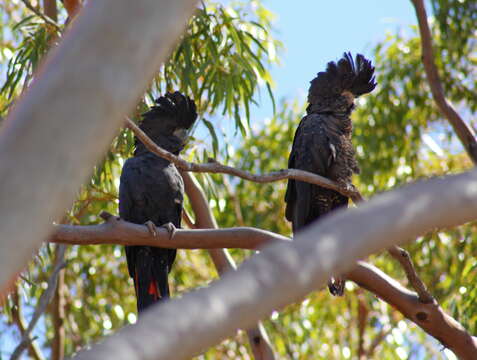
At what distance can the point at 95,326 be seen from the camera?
579 cm

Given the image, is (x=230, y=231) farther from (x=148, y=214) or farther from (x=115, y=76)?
(x=115, y=76)

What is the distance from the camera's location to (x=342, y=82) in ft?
12.4

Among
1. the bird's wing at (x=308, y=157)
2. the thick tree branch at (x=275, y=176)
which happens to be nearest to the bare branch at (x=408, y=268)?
the thick tree branch at (x=275, y=176)

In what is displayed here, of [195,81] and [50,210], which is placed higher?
[195,81]

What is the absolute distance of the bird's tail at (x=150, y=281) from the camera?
3625 mm

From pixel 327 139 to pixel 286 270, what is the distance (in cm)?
250

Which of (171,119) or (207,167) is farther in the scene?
(171,119)

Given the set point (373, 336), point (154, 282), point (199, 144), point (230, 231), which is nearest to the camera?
point (230, 231)

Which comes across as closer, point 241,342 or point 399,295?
point 399,295

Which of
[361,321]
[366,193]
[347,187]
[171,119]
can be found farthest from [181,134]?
[361,321]

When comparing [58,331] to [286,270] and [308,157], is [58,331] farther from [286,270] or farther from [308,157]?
[286,270]

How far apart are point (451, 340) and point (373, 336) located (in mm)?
3584

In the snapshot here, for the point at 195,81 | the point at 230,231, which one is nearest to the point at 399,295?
the point at 230,231

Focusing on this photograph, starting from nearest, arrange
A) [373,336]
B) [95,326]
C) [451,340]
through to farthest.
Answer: [451,340]
[95,326]
[373,336]
